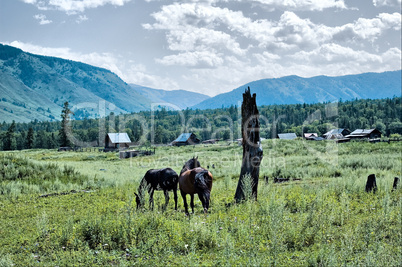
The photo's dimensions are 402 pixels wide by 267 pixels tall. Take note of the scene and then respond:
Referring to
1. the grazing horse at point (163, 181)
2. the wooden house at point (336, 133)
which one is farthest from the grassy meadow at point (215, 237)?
Answer: the wooden house at point (336, 133)

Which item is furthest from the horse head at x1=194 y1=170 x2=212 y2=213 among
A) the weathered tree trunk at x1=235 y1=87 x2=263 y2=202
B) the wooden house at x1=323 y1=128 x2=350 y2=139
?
the wooden house at x1=323 y1=128 x2=350 y2=139

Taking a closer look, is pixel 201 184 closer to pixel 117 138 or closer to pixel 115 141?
pixel 115 141

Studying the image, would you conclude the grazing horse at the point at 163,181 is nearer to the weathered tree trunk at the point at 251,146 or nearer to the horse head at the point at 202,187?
the horse head at the point at 202,187

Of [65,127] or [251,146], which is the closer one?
[251,146]

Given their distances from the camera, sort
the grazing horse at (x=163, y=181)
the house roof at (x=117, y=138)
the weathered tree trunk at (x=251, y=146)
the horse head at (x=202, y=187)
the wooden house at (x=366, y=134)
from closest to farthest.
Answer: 1. the horse head at (x=202, y=187)
2. the grazing horse at (x=163, y=181)
3. the weathered tree trunk at (x=251, y=146)
4. the house roof at (x=117, y=138)
5. the wooden house at (x=366, y=134)

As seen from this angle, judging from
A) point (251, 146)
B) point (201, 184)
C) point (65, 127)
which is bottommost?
point (201, 184)

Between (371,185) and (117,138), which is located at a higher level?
(117,138)

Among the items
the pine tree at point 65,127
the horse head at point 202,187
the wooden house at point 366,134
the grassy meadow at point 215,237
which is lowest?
the grassy meadow at point 215,237

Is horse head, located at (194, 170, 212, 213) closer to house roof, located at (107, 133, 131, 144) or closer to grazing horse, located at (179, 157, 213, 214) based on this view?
grazing horse, located at (179, 157, 213, 214)

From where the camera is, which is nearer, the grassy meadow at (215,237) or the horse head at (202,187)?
the grassy meadow at (215,237)

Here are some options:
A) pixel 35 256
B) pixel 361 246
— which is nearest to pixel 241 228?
pixel 361 246

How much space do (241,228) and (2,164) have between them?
2065cm

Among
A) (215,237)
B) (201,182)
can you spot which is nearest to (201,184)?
(201,182)

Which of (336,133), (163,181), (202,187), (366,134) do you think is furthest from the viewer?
(336,133)
